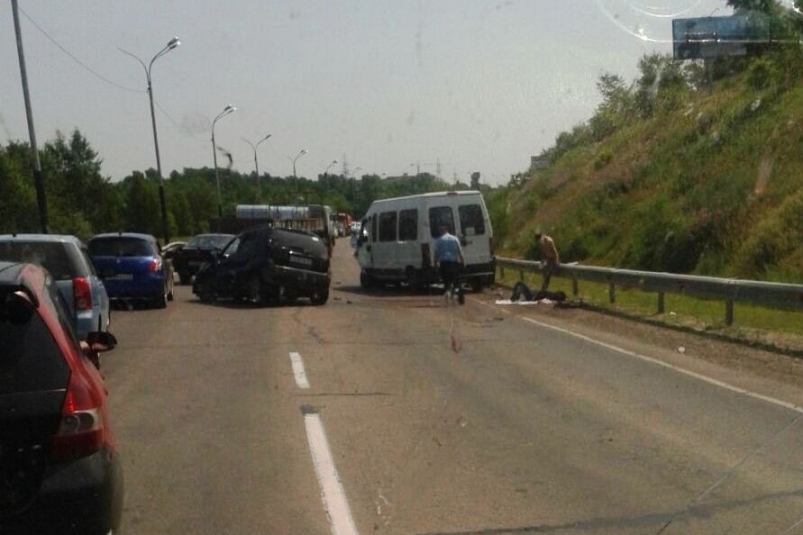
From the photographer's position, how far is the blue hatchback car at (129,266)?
2278 cm

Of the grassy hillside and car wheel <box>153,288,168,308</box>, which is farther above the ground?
the grassy hillside

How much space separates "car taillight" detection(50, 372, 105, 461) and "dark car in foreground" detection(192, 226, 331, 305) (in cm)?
1788

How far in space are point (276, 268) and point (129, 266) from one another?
288 cm

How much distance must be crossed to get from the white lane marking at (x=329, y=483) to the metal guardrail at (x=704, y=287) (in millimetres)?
8217

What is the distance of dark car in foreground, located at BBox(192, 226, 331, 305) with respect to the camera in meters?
23.3

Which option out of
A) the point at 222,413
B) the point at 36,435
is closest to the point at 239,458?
the point at 222,413

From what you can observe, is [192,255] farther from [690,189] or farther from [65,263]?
[65,263]

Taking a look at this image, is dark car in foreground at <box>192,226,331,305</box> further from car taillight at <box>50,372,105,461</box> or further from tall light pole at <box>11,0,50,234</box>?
car taillight at <box>50,372,105,461</box>

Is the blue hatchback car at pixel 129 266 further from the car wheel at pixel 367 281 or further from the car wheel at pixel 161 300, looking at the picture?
the car wheel at pixel 367 281

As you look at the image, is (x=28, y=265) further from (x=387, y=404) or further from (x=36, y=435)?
(x=387, y=404)

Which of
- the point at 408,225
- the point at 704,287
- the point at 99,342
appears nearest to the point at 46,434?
the point at 99,342

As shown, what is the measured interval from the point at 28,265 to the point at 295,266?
17.3m

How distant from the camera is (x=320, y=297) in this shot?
2417cm

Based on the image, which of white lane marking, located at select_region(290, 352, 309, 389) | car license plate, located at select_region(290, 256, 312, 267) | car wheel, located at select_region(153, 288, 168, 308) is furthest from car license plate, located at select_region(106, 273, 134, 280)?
white lane marking, located at select_region(290, 352, 309, 389)
